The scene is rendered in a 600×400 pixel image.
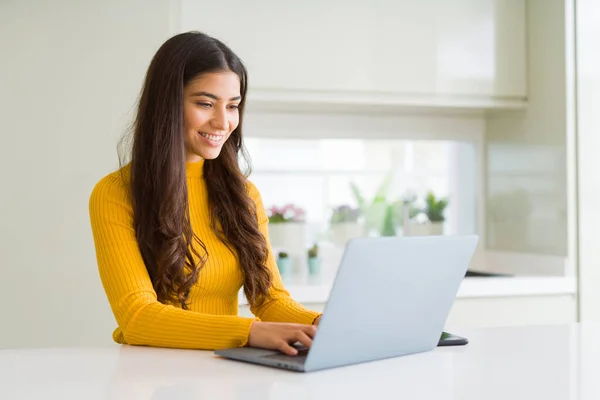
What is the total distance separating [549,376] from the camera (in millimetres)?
1303

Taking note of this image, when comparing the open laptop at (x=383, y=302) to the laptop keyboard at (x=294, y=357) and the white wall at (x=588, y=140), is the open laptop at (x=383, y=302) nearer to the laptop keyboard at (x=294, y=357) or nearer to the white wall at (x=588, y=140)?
the laptop keyboard at (x=294, y=357)

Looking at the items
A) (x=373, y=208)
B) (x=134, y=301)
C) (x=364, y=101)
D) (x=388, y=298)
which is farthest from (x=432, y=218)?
(x=388, y=298)

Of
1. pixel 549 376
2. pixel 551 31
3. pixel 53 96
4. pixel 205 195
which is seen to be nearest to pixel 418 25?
pixel 551 31

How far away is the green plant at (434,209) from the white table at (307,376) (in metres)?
2.27

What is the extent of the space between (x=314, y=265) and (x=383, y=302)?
6.74 feet

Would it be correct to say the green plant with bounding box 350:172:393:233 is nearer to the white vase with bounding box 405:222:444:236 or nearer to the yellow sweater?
the white vase with bounding box 405:222:444:236

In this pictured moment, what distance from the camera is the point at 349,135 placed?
375 centimetres

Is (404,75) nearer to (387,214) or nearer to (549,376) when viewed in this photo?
(387,214)

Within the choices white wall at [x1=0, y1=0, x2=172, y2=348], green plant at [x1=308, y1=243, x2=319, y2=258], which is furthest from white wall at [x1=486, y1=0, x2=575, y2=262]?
white wall at [x1=0, y1=0, x2=172, y2=348]

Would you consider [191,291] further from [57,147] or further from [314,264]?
[314,264]

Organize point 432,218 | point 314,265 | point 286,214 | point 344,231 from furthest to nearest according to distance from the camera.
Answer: point 432,218 → point 344,231 → point 286,214 → point 314,265

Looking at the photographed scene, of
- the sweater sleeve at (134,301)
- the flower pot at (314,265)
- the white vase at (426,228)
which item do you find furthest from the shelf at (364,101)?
the sweater sleeve at (134,301)

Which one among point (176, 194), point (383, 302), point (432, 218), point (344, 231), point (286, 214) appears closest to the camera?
point (383, 302)

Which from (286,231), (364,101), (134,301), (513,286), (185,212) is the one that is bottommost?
(513,286)
